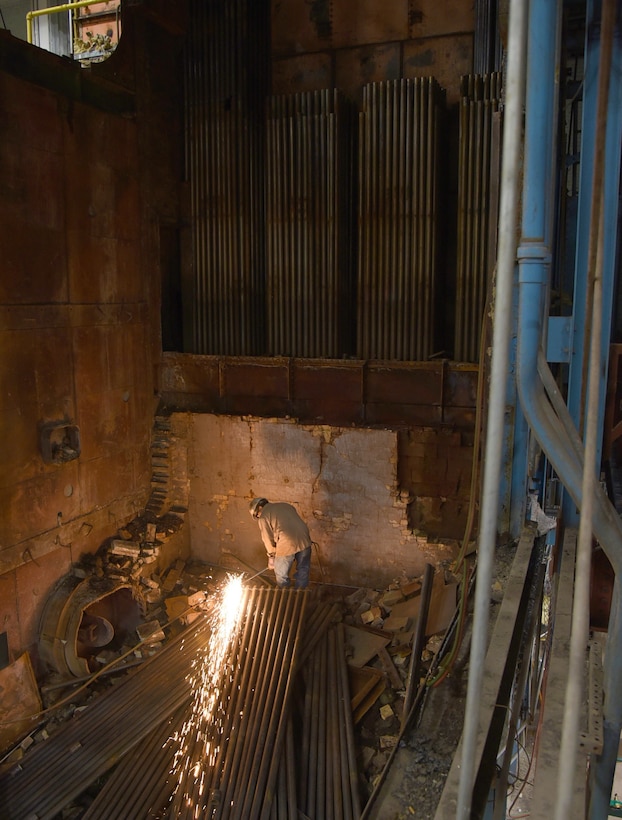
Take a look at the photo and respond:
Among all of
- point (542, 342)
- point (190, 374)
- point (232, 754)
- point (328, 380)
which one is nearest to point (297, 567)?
point (328, 380)

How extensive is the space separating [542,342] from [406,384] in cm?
543

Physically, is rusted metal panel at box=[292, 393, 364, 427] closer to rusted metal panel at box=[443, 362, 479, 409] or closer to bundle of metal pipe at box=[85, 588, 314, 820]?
rusted metal panel at box=[443, 362, 479, 409]

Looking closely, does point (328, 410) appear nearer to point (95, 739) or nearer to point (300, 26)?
point (95, 739)

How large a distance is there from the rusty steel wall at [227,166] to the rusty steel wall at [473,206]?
2762 mm

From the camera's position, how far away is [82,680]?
282 inches

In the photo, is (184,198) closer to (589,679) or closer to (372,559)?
(372,559)

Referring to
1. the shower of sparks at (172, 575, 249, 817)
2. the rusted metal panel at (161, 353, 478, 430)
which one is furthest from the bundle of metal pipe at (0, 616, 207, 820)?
the rusted metal panel at (161, 353, 478, 430)

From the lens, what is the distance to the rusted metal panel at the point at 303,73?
962 cm

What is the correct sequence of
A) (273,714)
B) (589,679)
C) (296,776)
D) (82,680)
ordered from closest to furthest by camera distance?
(589,679) < (296,776) < (273,714) < (82,680)

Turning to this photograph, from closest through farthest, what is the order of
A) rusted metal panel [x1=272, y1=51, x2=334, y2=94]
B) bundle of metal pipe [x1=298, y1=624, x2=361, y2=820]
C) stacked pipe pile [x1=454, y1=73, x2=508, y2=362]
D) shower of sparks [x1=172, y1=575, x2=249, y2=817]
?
1. bundle of metal pipe [x1=298, y1=624, x2=361, y2=820]
2. shower of sparks [x1=172, y1=575, x2=249, y2=817]
3. stacked pipe pile [x1=454, y1=73, x2=508, y2=362]
4. rusted metal panel [x1=272, y1=51, x2=334, y2=94]

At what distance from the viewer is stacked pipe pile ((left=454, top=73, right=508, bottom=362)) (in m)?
7.91

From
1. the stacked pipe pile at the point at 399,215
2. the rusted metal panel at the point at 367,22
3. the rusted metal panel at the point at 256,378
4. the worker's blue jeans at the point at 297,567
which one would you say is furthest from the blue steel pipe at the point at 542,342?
the rusted metal panel at the point at 367,22

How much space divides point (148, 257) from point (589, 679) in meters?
7.61

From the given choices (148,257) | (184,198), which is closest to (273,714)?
(148,257)
